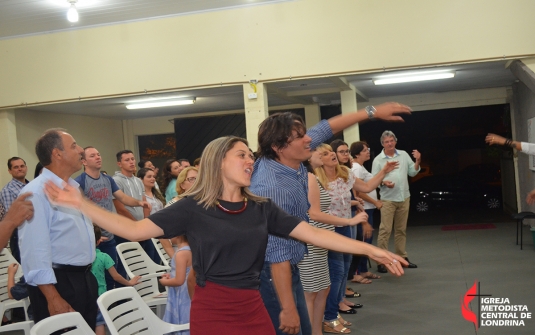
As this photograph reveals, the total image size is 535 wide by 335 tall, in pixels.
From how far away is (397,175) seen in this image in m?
8.02

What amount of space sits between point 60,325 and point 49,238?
0.59 m

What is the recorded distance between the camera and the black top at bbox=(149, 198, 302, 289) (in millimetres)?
2342

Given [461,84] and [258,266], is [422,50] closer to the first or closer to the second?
[461,84]

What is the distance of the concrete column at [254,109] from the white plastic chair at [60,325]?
553 cm

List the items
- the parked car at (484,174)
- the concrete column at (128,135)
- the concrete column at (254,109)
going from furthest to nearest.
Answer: the parked car at (484,174) → the concrete column at (128,135) → the concrete column at (254,109)

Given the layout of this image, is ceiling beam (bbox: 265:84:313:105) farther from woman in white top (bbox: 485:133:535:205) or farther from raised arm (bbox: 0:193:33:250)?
raised arm (bbox: 0:193:33:250)

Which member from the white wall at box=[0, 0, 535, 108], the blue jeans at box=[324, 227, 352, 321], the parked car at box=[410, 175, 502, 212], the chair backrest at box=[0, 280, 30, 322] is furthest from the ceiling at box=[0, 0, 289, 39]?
the parked car at box=[410, 175, 502, 212]

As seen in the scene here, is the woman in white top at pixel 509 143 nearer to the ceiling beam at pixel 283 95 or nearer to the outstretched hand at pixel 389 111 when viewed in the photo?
the outstretched hand at pixel 389 111

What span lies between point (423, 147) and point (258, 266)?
14.6m

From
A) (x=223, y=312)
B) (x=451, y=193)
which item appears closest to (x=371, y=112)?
(x=223, y=312)

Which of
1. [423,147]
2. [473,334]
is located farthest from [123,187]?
[423,147]

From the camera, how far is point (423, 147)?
16.4 meters

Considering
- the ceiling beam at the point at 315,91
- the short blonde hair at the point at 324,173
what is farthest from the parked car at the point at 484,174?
the short blonde hair at the point at 324,173

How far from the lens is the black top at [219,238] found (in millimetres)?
2342
